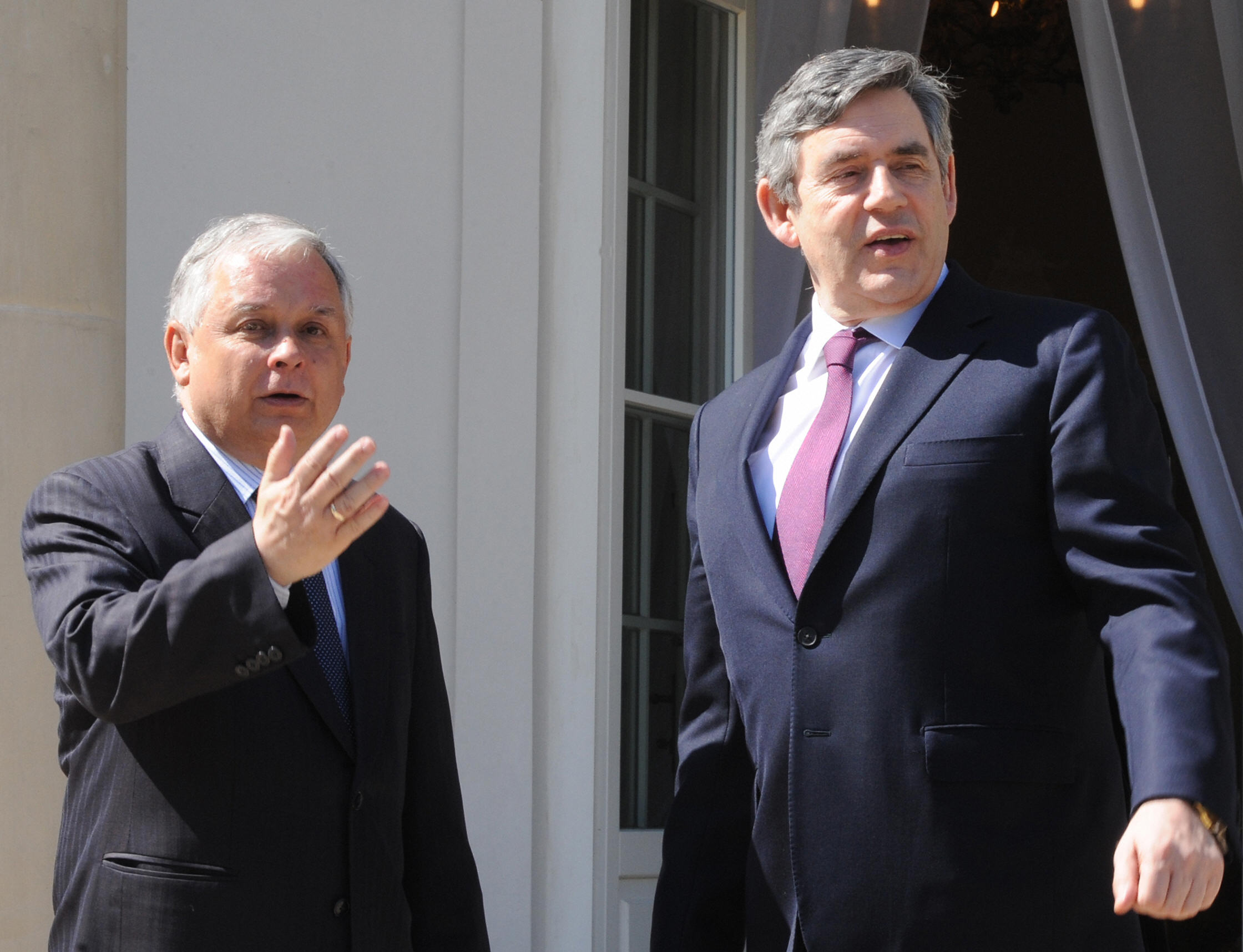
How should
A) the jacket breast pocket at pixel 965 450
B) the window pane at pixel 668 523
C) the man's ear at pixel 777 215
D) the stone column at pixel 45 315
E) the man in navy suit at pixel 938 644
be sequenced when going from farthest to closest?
1. the window pane at pixel 668 523
2. the stone column at pixel 45 315
3. the man's ear at pixel 777 215
4. the jacket breast pocket at pixel 965 450
5. the man in navy suit at pixel 938 644

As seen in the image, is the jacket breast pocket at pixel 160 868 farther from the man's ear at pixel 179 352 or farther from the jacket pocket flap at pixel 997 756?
the jacket pocket flap at pixel 997 756

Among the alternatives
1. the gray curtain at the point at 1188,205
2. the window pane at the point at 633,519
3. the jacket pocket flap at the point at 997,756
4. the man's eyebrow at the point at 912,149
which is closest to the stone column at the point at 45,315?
the window pane at the point at 633,519

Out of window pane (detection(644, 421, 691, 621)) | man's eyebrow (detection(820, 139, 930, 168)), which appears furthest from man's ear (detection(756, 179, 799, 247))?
window pane (detection(644, 421, 691, 621))

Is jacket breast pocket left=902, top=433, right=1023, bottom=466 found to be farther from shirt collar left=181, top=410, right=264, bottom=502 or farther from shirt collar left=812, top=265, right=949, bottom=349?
shirt collar left=181, top=410, right=264, bottom=502

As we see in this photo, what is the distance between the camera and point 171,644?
64.1 inches

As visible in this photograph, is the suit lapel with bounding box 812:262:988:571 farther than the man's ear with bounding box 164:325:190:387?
No

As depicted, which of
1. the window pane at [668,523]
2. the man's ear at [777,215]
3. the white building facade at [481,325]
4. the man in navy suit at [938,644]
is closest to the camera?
the man in navy suit at [938,644]

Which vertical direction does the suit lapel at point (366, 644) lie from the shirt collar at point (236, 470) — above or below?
below

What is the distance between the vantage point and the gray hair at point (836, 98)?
84.6 inches

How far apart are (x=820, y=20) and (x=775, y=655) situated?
2.25 metres

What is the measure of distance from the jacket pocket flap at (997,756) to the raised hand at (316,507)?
746 millimetres

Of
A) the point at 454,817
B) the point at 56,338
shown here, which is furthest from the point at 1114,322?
the point at 56,338

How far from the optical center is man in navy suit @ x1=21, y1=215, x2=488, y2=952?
163 centimetres

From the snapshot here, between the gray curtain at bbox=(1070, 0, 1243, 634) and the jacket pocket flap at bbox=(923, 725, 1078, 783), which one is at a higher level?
the gray curtain at bbox=(1070, 0, 1243, 634)
